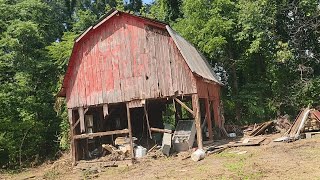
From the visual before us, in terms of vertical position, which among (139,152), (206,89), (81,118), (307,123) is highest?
(206,89)

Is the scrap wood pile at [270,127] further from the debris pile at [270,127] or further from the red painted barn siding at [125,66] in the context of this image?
the red painted barn siding at [125,66]

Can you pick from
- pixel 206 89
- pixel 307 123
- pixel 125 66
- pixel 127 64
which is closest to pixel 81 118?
pixel 125 66

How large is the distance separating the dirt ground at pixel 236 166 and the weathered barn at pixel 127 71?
2.08m

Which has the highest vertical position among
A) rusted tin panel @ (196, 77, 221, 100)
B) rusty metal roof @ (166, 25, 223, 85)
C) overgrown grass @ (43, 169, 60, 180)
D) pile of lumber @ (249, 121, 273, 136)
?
rusty metal roof @ (166, 25, 223, 85)

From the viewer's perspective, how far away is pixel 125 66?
18.6 m

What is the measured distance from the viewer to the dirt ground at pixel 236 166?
37.9ft

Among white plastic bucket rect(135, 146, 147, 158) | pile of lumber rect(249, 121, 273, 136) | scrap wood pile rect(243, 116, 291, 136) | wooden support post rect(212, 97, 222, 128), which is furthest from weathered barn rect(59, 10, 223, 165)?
scrap wood pile rect(243, 116, 291, 136)

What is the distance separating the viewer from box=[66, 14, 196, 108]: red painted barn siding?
18.0 m

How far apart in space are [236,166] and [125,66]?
27.1ft

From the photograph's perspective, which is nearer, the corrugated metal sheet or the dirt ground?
the dirt ground

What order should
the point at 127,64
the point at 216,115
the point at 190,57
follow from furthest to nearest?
the point at 216,115
the point at 190,57
the point at 127,64

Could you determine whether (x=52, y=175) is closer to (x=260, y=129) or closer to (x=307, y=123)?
A: (x=260, y=129)

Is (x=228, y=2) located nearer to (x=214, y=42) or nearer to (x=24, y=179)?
(x=214, y=42)

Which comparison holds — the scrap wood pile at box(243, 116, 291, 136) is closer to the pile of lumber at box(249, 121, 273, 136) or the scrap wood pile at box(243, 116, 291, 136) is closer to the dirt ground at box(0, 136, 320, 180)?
the pile of lumber at box(249, 121, 273, 136)
